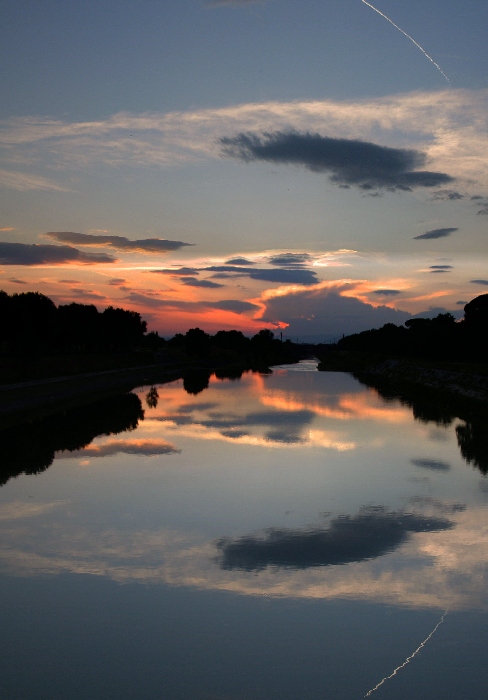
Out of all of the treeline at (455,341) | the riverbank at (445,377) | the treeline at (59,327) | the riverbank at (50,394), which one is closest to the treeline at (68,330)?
the treeline at (59,327)

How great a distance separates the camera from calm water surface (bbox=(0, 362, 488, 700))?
8.29 m

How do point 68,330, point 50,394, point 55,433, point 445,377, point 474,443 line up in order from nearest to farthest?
1. point 474,443
2. point 55,433
3. point 50,394
4. point 445,377
5. point 68,330

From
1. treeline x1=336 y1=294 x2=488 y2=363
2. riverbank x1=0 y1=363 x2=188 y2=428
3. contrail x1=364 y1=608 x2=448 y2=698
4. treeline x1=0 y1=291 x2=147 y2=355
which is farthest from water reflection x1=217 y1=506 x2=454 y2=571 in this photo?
treeline x1=336 y1=294 x2=488 y2=363

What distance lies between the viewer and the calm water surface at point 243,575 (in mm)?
8289

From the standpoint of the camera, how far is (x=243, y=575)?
38.8 feet

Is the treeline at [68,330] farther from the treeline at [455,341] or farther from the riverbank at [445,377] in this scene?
the treeline at [455,341]

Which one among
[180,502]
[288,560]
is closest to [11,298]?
[180,502]

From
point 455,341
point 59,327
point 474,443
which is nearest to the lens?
point 474,443

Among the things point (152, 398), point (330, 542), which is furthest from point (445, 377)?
point (330, 542)

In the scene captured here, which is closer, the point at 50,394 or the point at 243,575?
the point at 243,575

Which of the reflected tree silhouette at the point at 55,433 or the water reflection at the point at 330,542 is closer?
the water reflection at the point at 330,542

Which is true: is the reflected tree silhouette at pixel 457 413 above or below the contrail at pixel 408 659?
above

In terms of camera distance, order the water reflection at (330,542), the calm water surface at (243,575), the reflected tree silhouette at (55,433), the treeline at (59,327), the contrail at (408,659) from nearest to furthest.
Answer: the contrail at (408,659)
the calm water surface at (243,575)
the water reflection at (330,542)
the reflected tree silhouette at (55,433)
the treeline at (59,327)

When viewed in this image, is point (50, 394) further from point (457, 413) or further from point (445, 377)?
point (445, 377)
